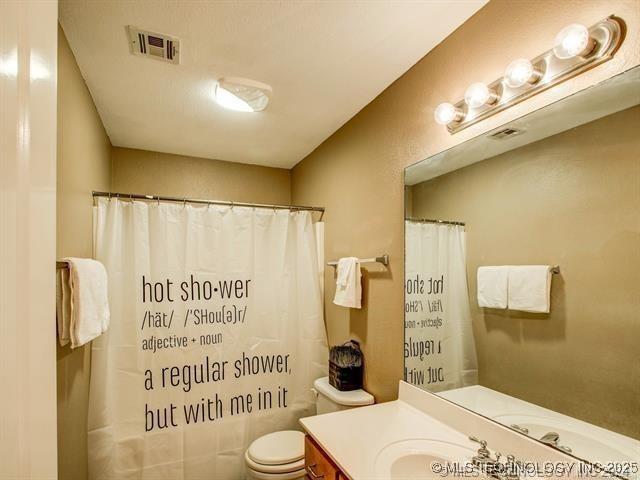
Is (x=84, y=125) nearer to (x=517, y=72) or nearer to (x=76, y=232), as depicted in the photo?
(x=76, y=232)

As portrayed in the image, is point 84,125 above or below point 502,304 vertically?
above

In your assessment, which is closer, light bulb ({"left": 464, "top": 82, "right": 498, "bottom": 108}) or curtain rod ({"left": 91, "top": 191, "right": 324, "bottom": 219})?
light bulb ({"left": 464, "top": 82, "right": 498, "bottom": 108})

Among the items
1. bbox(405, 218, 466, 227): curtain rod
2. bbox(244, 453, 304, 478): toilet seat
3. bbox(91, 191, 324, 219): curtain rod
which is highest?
bbox(91, 191, 324, 219): curtain rod

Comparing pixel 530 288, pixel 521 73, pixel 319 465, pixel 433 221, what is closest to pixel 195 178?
pixel 433 221

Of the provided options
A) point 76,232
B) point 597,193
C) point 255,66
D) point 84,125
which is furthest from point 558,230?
point 84,125

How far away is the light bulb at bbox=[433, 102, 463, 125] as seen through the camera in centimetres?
139

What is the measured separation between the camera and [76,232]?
160 centimetres

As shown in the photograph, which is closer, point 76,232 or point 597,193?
point 597,193

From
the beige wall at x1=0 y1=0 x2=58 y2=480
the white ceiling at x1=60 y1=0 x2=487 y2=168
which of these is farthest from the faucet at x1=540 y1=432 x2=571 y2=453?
the white ceiling at x1=60 y1=0 x2=487 y2=168

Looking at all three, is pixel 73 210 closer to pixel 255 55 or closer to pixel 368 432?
pixel 255 55

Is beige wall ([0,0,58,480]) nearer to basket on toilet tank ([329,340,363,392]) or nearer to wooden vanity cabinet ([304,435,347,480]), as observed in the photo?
wooden vanity cabinet ([304,435,347,480])

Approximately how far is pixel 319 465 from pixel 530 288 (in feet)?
3.27

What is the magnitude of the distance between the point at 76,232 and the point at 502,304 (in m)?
1.84

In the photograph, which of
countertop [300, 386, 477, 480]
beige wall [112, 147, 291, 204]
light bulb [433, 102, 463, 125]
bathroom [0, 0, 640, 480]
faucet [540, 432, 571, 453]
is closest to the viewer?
bathroom [0, 0, 640, 480]
